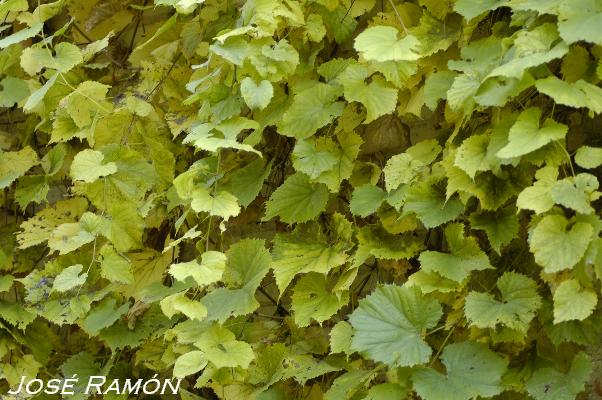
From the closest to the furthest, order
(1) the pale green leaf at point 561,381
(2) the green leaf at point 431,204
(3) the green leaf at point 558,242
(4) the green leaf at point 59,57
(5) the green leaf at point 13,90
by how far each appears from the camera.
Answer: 1. (3) the green leaf at point 558,242
2. (1) the pale green leaf at point 561,381
3. (2) the green leaf at point 431,204
4. (4) the green leaf at point 59,57
5. (5) the green leaf at point 13,90

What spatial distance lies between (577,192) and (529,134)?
139 mm

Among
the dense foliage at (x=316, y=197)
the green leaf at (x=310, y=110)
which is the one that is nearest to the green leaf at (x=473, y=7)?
the dense foliage at (x=316, y=197)

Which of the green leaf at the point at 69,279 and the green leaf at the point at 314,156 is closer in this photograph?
the green leaf at the point at 314,156

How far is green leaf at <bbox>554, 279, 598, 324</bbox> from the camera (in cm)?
154

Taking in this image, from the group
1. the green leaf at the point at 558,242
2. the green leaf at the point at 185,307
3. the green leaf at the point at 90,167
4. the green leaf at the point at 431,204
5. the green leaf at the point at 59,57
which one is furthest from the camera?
the green leaf at the point at 59,57

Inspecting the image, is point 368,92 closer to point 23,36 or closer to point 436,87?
point 436,87

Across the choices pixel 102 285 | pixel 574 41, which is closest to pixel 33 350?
pixel 102 285

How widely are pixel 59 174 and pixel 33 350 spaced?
20.4 inches

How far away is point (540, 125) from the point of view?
165 centimetres

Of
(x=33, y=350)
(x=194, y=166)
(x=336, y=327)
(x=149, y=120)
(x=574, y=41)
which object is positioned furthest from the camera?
(x=33, y=350)

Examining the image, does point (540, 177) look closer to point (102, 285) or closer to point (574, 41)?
point (574, 41)

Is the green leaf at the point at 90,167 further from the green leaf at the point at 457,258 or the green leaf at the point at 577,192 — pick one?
the green leaf at the point at 577,192

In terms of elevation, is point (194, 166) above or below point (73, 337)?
above

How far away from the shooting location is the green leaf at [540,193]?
1.56 m
